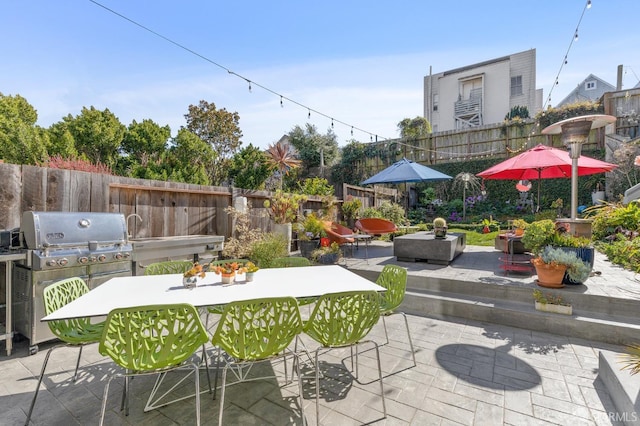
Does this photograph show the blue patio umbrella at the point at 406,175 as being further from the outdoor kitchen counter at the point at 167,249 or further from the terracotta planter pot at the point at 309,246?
the outdoor kitchen counter at the point at 167,249

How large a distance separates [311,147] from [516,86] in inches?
460

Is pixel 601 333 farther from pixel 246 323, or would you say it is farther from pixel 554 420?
pixel 246 323

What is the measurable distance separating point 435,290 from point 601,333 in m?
1.75

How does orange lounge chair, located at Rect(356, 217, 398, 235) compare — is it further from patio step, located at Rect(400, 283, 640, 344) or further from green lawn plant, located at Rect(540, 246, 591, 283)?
green lawn plant, located at Rect(540, 246, 591, 283)

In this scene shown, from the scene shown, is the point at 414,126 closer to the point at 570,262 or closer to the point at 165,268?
the point at 570,262

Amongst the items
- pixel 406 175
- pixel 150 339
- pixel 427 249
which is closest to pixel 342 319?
pixel 150 339

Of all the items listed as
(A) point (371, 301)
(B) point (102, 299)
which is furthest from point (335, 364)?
(B) point (102, 299)

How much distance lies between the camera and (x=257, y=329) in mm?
1747

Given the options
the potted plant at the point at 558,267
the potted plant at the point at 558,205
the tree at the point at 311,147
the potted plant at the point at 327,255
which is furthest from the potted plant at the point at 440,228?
the tree at the point at 311,147

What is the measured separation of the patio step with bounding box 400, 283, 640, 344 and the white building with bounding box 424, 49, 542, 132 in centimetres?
1575

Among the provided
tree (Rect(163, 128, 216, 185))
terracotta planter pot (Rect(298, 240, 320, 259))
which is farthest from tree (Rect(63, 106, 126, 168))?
terracotta planter pot (Rect(298, 240, 320, 259))

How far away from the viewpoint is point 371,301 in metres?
2.03

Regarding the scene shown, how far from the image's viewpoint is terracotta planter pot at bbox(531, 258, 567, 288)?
3.56 meters

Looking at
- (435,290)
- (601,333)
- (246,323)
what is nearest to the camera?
(246,323)
